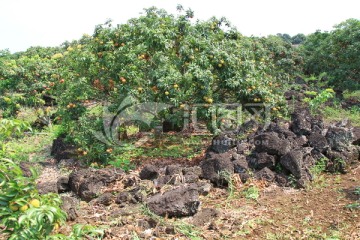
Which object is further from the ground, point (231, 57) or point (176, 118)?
point (231, 57)

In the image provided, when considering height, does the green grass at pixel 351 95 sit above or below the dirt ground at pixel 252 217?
above

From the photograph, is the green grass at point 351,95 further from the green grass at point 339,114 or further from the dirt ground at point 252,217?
the dirt ground at point 252,217

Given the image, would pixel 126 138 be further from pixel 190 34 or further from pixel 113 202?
pixel 113 202

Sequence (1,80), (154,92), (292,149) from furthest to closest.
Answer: (1,80) → (154,92) → (292,149)

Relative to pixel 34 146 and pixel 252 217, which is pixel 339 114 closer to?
pixel 252 217

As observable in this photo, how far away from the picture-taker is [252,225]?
158 inches

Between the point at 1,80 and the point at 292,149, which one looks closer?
the point at 292,149

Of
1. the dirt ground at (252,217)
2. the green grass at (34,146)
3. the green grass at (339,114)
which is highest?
the green grass at (339,114)

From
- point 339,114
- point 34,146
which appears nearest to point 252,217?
point 34,146

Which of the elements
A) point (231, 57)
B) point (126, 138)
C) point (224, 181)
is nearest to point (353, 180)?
point (224, 181)

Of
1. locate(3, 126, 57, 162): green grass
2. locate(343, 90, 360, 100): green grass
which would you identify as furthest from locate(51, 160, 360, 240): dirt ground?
locate(343, 90, 360, 100): green grass

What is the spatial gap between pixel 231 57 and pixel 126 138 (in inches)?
117

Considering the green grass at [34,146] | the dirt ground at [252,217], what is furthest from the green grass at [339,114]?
the green grass at [34,146]

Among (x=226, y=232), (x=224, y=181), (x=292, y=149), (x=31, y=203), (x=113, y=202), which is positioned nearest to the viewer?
(x=31, y=203)
